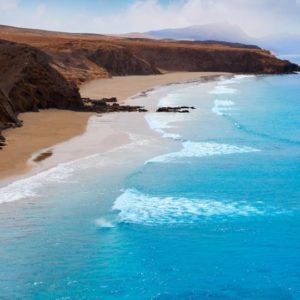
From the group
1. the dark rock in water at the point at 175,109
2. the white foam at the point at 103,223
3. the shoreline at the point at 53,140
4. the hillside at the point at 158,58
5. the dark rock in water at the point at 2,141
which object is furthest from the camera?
the hillside at the point at 158,58

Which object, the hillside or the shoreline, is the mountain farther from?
the shoreline

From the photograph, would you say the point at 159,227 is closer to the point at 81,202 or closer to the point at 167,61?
the point at 81,202

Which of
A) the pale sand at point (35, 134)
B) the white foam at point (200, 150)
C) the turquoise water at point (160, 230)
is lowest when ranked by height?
the turquoise water at point (160, 230)

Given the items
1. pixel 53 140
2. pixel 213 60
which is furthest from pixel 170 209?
pixel 213 60

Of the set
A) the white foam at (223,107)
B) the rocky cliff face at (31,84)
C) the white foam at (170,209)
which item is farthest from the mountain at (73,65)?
the white foam at (170,209)

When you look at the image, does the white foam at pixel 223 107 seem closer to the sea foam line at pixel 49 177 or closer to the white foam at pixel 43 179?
the sea foam line at pixel 49 177

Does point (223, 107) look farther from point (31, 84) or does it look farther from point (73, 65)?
point (73, 65)

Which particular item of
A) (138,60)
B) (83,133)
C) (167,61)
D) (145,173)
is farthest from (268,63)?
(145,173)
